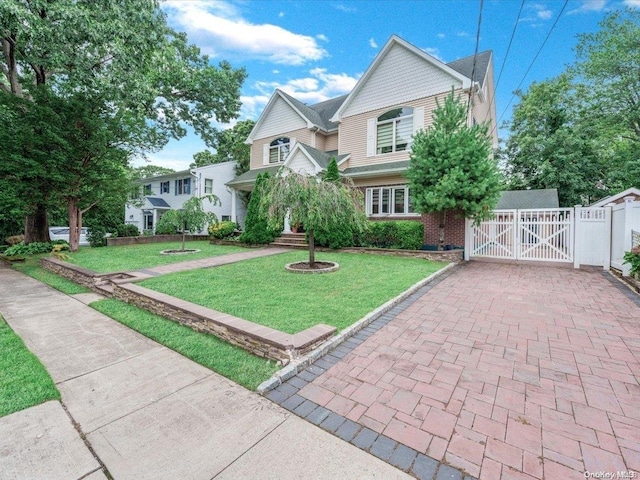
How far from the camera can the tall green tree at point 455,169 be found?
9.55m

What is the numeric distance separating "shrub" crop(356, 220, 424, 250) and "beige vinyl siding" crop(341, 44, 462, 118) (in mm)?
6126

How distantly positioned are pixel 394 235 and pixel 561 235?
17.4 ft

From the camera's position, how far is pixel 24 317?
17.5 feet

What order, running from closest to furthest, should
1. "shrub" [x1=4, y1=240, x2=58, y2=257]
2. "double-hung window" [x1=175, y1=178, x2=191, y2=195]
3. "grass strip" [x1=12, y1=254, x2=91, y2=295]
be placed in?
"grass strip" [x1=12, y1=254, x2=91, y2=295], "shrub" [x1=4, y1=240, x2=58, y2=257], "double-hung window" [x1=175, y1=178, x2=191, y2=195]

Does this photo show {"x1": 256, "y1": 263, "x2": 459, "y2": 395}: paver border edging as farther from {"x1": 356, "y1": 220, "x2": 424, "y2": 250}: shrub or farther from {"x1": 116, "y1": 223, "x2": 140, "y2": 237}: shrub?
{"x1": 116, "y1": 223, "x2": 140, "y2": 237}: shrub

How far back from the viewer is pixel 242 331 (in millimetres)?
3867

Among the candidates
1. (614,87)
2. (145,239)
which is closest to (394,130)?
(145,239)

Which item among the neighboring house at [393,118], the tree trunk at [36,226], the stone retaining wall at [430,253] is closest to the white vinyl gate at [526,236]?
the neighboring house at [393,118]

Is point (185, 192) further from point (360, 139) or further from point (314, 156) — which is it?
point (360, 139)

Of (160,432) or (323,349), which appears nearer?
(160,432)

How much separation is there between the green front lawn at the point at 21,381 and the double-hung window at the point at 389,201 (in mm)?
12168

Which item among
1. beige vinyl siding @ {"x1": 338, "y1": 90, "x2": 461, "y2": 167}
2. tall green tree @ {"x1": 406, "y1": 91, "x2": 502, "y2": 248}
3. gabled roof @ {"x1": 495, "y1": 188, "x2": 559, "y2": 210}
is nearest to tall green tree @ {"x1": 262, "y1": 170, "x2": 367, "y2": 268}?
tall green tree @ {"x1": 406, "y1": 91, "x2": 502, "y2": 248}

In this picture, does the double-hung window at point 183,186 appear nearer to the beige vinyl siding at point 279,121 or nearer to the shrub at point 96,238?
the beige vinyl siding at point 279,121

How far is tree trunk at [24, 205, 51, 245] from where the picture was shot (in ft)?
43.9
